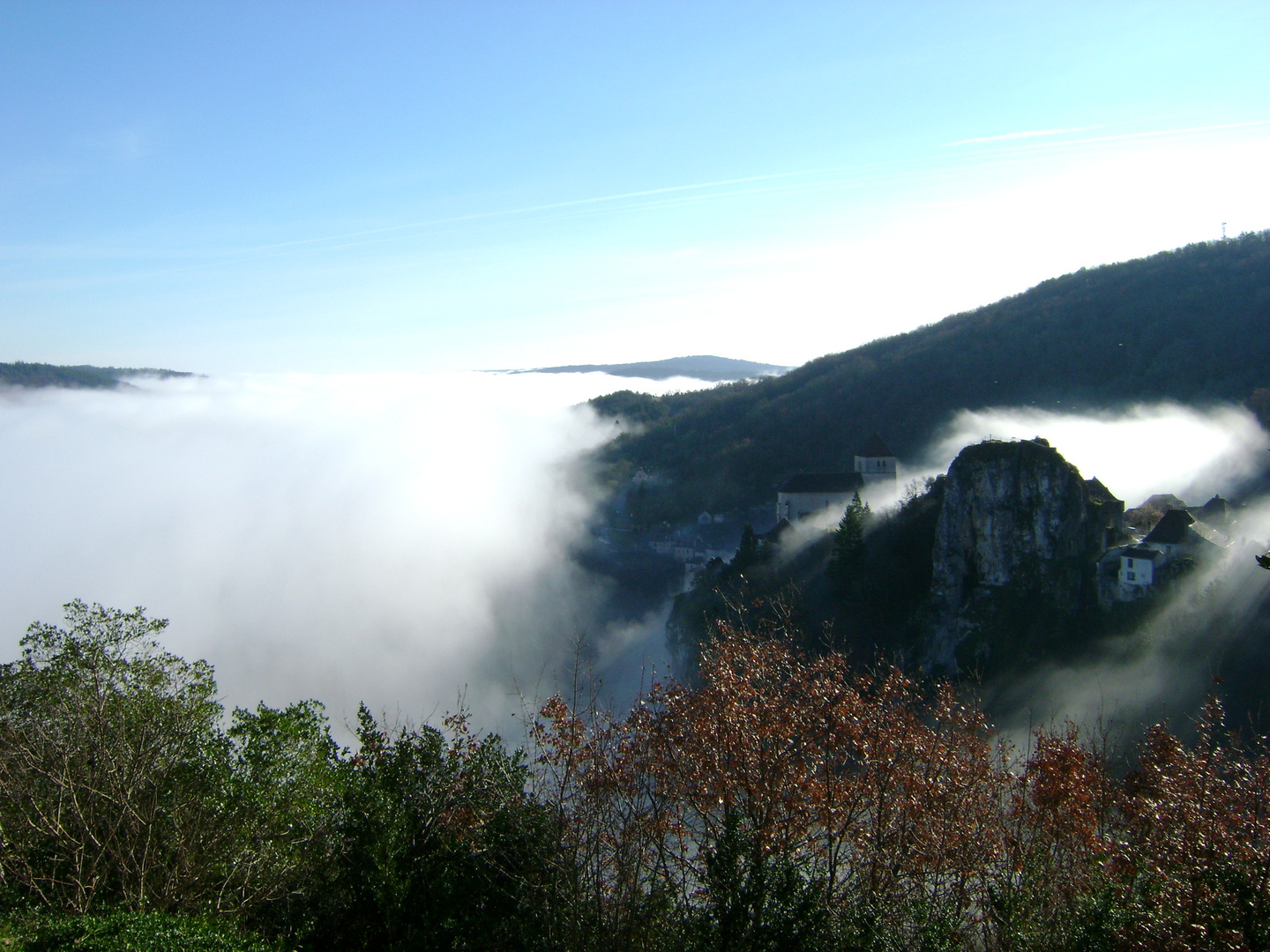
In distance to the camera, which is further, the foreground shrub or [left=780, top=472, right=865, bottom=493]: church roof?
[left=780, top=472, right=865, bottom=493]: church roof

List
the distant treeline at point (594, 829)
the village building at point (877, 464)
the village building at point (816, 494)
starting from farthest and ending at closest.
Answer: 1. the village building at point (877, 464)
2. the village building at point (816, 494)
3. the distant treeline at point (594, 829)

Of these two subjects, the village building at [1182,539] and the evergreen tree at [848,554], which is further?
the evergreen tree at [848,554]

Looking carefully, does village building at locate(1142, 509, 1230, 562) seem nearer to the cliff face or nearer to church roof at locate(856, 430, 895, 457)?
the cliff face

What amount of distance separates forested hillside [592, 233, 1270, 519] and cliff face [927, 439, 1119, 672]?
1303 inches

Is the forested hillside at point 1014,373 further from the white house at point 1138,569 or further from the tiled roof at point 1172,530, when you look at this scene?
the white house at point 1138,569

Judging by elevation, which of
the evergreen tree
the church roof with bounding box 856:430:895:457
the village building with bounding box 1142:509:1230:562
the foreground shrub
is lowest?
the evergreen tree

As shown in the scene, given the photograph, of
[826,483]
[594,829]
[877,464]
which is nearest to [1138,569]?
[826,483]

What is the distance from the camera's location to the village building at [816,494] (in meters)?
47.6

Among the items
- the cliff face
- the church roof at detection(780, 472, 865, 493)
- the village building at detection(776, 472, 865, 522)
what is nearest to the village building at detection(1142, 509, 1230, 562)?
the cliff face

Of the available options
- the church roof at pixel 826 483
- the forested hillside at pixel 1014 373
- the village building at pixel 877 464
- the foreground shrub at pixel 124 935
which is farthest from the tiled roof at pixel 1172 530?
the forested hillside at pixel 1014 373

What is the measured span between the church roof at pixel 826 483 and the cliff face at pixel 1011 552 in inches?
575

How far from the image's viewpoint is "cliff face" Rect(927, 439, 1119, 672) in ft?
98.3

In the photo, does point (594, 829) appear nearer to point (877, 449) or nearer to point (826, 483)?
point (826, 483)

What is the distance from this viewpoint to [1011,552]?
104 ft
